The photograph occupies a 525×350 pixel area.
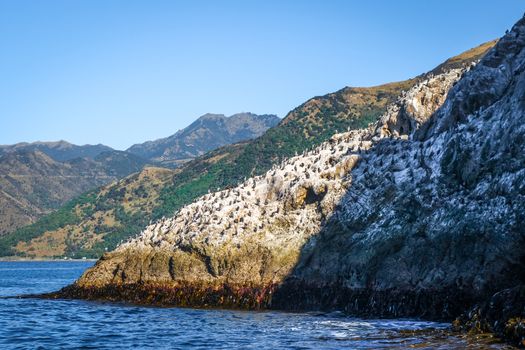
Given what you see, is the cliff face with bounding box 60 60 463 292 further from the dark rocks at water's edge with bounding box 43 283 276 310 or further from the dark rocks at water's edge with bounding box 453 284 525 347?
the dark rocks at water's edge with bounding box 453 284 525 347

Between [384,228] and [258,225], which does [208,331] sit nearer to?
[384,228]

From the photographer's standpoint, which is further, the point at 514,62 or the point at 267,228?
the point at 267,228

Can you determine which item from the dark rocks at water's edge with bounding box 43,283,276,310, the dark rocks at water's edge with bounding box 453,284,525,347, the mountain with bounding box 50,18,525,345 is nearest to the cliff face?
the mountain with bounding box 50,18,525,345

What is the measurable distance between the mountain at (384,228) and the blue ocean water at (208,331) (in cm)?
282

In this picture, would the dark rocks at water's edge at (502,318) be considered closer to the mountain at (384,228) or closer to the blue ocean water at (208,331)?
the mountain at (384,228)

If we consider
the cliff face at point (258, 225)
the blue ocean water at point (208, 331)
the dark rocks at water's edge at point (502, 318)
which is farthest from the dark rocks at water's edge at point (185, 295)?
the dark rocks at water's edge at point (502, 318)

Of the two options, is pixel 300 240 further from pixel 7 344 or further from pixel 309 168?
pixel 7 344

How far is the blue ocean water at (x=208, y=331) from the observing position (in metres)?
28.3

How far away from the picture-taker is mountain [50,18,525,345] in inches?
1371

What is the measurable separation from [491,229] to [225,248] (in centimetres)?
2111

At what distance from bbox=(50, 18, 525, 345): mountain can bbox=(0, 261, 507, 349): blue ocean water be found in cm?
282

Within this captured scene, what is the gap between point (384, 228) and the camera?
42.3 m

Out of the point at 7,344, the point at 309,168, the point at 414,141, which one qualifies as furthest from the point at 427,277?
the point at 7,344

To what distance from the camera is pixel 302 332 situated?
32094 millimetres
